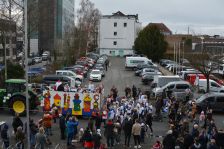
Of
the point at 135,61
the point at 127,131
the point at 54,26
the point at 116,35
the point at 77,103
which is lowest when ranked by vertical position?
the point at 127,131

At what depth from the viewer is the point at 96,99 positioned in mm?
27125

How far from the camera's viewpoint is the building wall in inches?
4572

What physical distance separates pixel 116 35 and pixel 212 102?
8636 cm

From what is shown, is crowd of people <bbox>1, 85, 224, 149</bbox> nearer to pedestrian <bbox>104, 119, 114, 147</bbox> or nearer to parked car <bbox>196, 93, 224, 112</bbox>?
pedestrian <bbox>104, 119, 114, 147</bbox>

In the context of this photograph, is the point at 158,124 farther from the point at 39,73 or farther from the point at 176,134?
the point at 39,73

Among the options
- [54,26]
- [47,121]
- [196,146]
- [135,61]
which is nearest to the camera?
[196,146]

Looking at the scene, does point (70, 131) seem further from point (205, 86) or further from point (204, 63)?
point (204, 63)

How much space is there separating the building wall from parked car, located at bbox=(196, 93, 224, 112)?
3341 inches

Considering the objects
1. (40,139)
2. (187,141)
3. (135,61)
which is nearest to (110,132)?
(40,139)

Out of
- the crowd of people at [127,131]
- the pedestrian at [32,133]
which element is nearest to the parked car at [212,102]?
the crowd of people at [127,131]

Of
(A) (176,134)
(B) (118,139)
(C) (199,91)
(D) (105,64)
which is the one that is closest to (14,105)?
(B) (118,139)

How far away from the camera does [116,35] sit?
11669 centimetres

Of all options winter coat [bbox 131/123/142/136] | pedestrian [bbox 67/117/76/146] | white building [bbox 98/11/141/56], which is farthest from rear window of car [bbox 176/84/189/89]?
white building [bbox 98/11/141/56]

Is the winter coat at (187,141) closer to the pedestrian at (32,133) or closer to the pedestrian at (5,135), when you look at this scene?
the pedestrian at (32,133)
